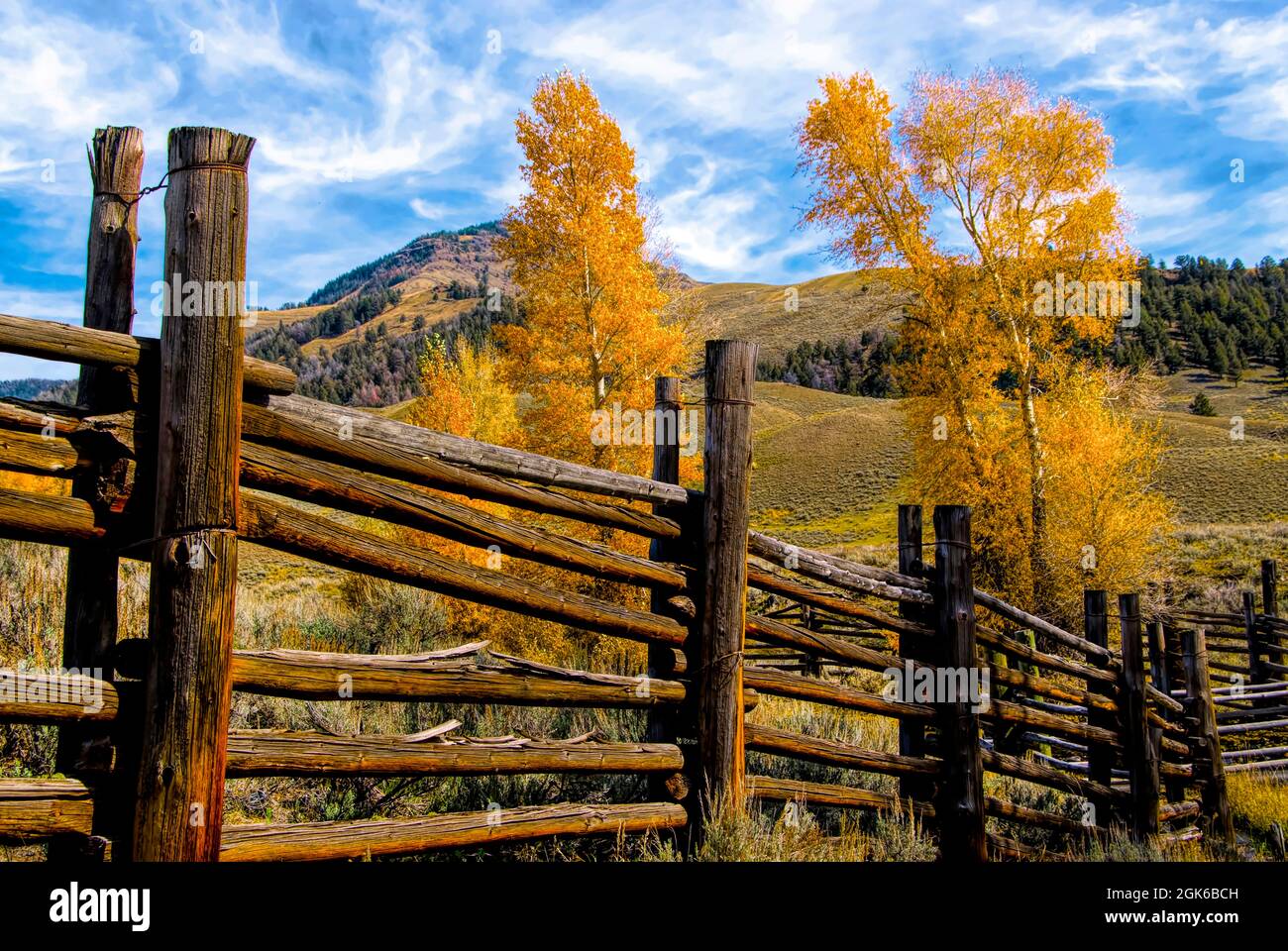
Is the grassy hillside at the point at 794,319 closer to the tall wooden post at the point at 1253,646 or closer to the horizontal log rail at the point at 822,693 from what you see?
the tall wooden post at the point at 1253,646

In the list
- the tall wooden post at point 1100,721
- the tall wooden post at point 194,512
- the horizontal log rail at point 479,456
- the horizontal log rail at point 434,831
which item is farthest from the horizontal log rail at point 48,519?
the tall wooden post at point 1100,721

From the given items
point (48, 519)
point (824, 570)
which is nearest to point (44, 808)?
point (48, 519)

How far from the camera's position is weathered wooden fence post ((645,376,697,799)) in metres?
3.57

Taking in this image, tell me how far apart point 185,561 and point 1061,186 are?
20095mm

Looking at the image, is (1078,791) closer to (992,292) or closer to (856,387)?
(992,292)

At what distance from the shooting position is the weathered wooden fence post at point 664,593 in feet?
11.7

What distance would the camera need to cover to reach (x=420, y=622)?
9961 mm

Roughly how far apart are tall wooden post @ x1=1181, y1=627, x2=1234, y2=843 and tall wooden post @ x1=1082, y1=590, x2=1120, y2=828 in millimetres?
1178

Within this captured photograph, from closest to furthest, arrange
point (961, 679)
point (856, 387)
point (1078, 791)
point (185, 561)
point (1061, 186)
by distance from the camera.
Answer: point (185, 561) → point (961, 679) → point (1078, 791) → point (1061, 186) → point (856, 387)

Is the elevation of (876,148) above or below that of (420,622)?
above

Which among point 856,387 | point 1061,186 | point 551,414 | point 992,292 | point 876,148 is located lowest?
point 551,414

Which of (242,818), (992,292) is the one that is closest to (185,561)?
(242,818)

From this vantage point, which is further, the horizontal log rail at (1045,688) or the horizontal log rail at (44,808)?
the horizontal log rail at (1045,688)

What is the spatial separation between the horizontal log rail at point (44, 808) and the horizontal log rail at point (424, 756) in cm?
36
